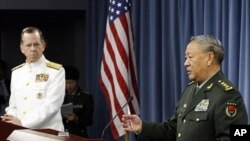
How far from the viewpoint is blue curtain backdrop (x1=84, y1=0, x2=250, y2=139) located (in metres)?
4.27

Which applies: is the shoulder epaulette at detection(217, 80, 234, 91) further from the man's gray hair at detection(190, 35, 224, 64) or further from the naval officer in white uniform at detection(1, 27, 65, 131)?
the naval officer in white uniform at detection(1, 27, 65, 131)

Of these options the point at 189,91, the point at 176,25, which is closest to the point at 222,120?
the point at 189,91

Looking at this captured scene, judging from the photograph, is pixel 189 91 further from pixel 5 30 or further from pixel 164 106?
pixel 5 30

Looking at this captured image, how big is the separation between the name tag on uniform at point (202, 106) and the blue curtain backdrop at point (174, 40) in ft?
3.54

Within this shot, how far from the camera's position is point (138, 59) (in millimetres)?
5680

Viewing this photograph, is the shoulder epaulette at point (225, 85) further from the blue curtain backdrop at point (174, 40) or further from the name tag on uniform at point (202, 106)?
the blue curtain backdrop at point (174, 40)

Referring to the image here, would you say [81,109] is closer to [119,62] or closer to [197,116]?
[119,62]

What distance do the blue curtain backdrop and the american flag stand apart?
0.12m

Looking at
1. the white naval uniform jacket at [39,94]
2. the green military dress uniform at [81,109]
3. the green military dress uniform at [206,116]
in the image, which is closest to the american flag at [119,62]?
the green military dress uniform at [81,109]

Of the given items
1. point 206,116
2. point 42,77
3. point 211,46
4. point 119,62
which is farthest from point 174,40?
point 206,116


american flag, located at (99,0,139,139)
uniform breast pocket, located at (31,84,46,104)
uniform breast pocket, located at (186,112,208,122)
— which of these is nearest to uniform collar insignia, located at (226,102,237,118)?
uniform breast pocket, located at (186,112,208,122)

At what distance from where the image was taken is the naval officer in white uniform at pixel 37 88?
152 inches

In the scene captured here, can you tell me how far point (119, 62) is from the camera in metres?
5.34

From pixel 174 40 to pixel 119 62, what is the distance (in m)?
0.55
